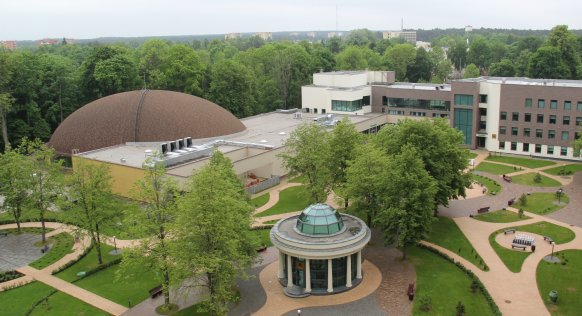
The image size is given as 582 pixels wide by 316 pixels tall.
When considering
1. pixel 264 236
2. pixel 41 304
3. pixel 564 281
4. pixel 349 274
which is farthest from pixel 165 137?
pixel 564 281

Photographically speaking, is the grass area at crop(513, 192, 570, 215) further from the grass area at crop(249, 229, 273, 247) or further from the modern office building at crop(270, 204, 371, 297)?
the grass area at crop(249, 229, 273, 247)

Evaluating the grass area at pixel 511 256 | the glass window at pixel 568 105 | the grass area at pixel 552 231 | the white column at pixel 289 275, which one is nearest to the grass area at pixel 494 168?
the glass window at pixel 568 105

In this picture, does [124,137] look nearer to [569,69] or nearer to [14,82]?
[14,82]

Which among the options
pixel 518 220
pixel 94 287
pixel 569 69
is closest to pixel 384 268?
pixel 518 220

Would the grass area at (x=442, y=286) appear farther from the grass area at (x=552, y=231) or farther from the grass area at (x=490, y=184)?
the grass area at (x=490, y=184)

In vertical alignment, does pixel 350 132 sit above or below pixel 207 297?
above

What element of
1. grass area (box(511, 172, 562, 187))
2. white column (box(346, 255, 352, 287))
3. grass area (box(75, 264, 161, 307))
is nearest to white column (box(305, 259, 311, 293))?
white column (box(346, 255, 352, 287))

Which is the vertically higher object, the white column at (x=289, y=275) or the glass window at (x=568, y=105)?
the glass window at (x=568, y=105)

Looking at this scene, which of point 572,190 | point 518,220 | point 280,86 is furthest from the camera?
point 280,86
